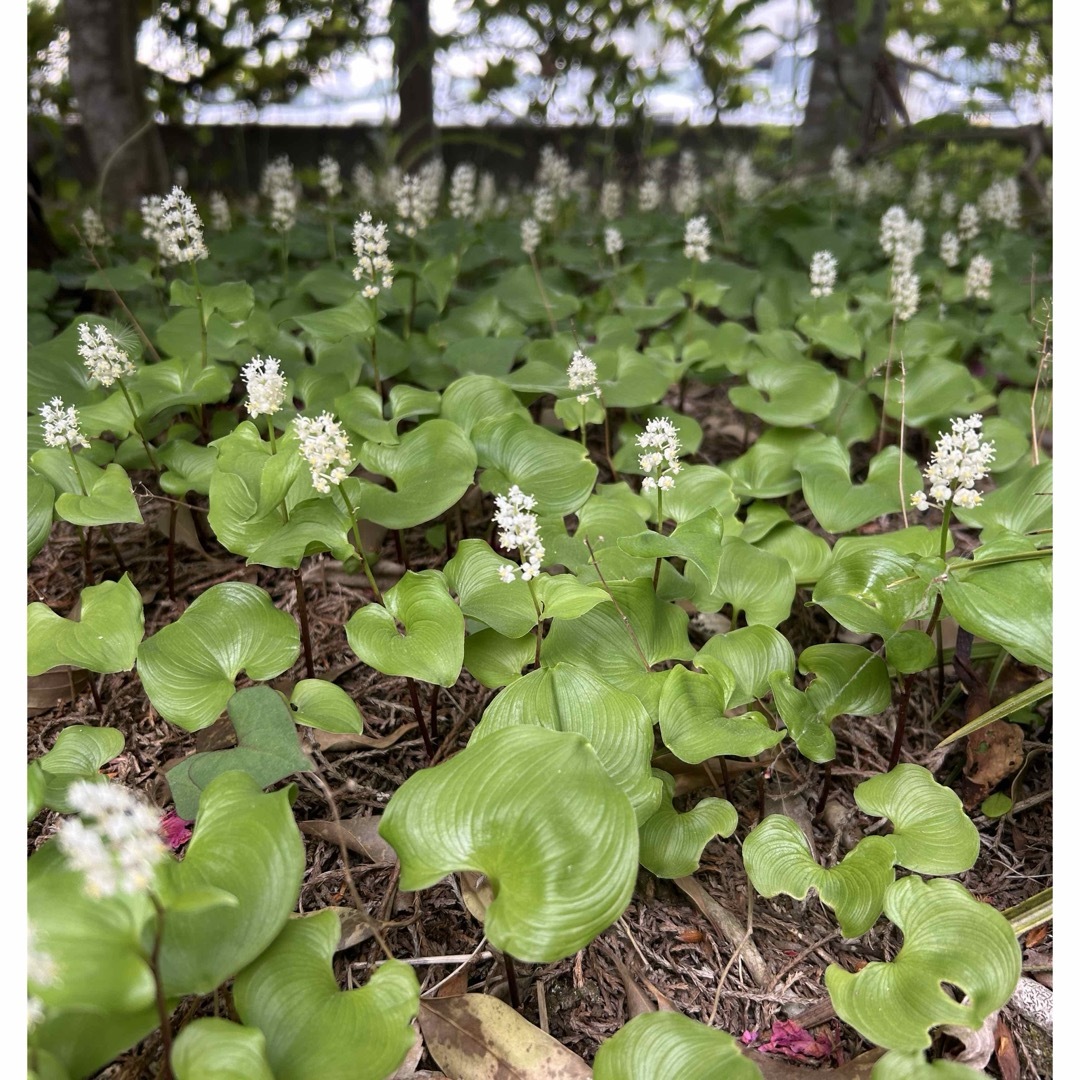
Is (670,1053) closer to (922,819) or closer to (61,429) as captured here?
(922,819)

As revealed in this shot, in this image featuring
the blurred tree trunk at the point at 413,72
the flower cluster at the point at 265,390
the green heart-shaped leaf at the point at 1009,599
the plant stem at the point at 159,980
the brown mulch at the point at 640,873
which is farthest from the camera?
the blurred tree trunk at the point at 413,72

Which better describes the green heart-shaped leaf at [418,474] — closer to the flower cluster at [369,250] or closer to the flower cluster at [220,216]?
the flower cluster at [369,250]

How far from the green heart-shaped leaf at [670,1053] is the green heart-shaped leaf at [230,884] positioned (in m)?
0.47

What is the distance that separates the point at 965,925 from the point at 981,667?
2.66 feet

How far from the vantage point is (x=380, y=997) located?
1035mm

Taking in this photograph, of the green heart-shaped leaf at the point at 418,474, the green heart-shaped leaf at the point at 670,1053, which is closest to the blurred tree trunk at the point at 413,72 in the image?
the green heart-shaped leaf at the point at 418,474

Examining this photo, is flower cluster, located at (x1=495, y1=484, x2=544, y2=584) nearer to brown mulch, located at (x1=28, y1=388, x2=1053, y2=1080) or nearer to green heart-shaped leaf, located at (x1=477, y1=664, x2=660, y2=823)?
green heart-shaped leaf, located at (x1=477, y1=664, x2=660, y2=823)

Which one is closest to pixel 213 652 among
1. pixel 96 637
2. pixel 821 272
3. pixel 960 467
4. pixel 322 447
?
pixel 96 637

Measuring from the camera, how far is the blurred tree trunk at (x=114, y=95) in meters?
4.01

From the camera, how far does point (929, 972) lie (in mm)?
1119

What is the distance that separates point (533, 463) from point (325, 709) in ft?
2.84

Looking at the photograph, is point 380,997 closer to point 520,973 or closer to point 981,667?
point 520,973

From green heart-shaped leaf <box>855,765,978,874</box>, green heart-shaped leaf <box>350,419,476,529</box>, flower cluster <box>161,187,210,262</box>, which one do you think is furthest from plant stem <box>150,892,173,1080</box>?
flower cluster <box>161,187,210,262</box>
